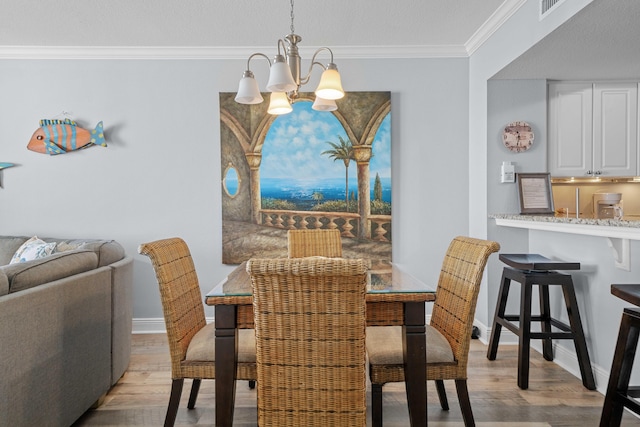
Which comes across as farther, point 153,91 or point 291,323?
point 153,91

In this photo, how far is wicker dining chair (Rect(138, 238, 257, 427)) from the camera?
1.81 meters

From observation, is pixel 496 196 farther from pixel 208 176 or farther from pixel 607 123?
pixel 208 176

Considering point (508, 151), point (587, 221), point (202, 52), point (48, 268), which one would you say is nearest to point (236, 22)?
point (202, 52)

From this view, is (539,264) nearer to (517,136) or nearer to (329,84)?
(517,136)

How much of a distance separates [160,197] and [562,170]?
11.2 ft

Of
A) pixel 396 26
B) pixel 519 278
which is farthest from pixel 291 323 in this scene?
pixel 396 26

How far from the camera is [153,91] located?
368cm

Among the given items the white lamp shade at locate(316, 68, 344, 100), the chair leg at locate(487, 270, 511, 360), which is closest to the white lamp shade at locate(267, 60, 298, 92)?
the white lamp shade at locate(316, 68, 344, 100)

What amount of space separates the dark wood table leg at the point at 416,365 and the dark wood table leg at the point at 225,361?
2.28ft

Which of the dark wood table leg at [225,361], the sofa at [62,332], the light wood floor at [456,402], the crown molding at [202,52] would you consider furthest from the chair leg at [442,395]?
the crown molding at [202,52]

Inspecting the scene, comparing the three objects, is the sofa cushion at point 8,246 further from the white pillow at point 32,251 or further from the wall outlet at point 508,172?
the wall outlet at point 508,172

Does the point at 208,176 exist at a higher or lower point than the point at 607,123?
lower

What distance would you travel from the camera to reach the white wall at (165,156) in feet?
12.0

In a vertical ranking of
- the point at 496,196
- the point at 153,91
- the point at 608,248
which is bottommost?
the point at 608,248
